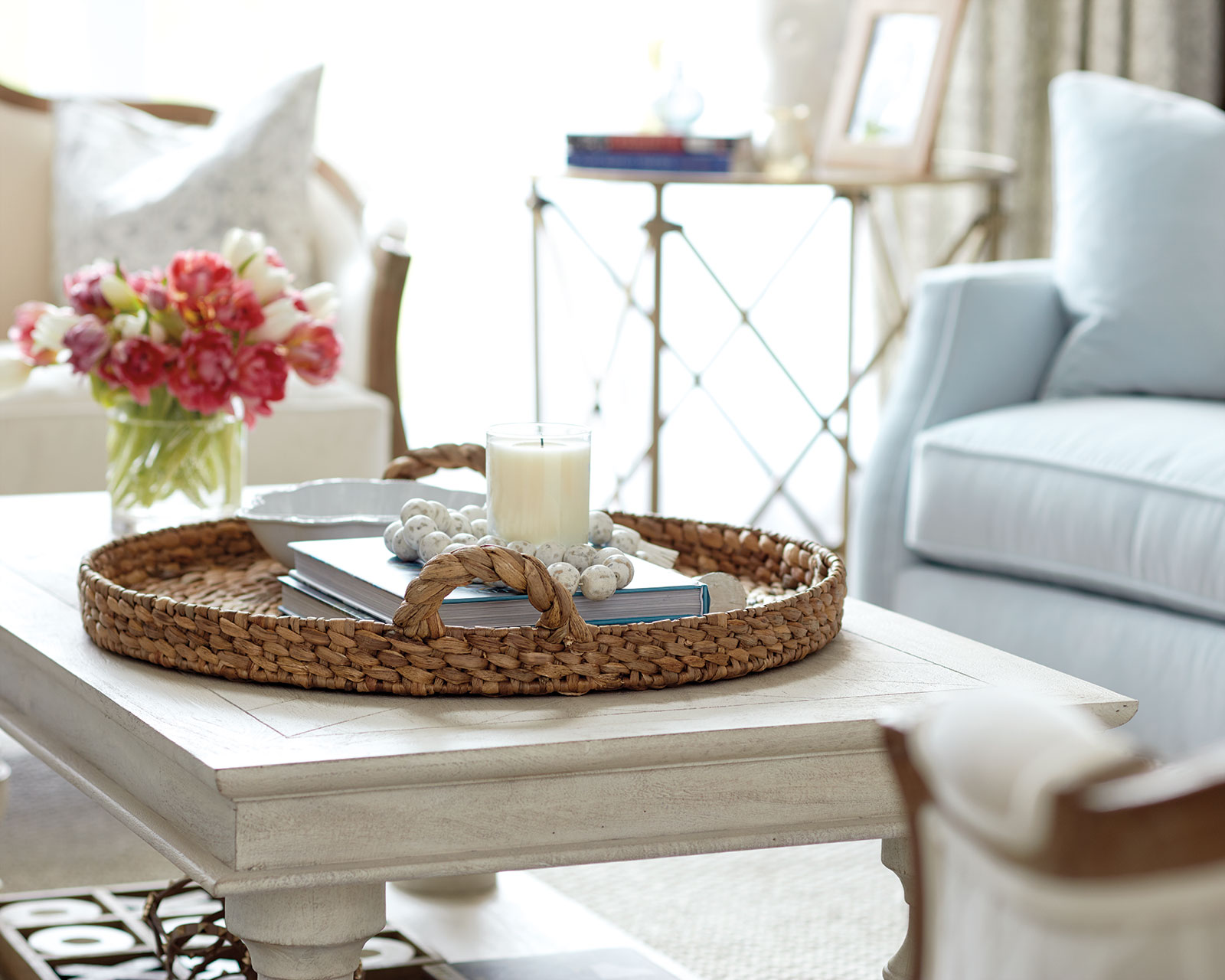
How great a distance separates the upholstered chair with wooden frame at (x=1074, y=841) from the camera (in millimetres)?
385

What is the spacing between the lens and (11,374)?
160 centimetres

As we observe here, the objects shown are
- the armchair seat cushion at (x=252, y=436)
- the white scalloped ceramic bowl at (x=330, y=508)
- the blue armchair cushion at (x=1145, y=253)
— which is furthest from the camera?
the armchair seat cushion at (x=252, y=436)

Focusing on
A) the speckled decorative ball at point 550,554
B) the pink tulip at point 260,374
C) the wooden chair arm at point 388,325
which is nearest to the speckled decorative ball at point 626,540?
the speckled decorative ball at point 550,554

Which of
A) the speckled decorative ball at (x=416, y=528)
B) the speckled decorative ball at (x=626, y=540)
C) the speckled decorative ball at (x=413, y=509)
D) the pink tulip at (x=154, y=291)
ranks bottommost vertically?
the speckled decorative ball at (x=626, y=540)

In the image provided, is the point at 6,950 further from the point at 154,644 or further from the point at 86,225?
the point at 86,225

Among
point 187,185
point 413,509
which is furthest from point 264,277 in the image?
point 187,185

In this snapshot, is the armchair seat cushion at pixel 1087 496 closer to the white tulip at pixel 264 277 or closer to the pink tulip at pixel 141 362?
the white tulip at pixel 264 277

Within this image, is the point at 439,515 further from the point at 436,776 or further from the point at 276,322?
the point at 276,322

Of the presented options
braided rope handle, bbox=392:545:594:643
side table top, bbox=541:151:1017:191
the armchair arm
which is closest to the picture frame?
side table top, bbox=541:151:1017:191

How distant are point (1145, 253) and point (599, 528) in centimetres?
140

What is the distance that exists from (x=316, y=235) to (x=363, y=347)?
0.39 metres

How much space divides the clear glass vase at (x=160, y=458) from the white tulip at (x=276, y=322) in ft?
0.31

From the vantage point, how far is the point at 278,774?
83 cm

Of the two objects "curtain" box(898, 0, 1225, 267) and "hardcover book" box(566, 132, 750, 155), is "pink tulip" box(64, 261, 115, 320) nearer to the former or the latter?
"hardcover book" box(566, 132, 750, 155)
